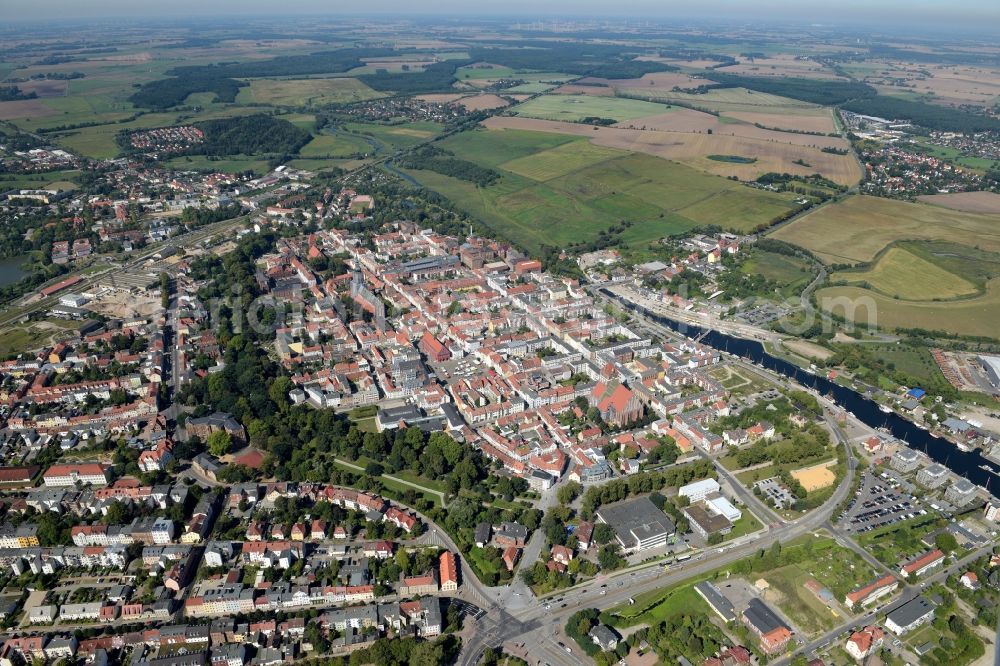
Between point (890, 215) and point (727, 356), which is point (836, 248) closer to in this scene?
point (890, 215)

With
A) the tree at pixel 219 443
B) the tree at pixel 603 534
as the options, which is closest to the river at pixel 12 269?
the tree at pixel 219 443

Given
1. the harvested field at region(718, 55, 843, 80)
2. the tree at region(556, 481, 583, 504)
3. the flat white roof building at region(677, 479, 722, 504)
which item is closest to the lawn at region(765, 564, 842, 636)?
the flat white roof building at region(677, 479, 722, 504)

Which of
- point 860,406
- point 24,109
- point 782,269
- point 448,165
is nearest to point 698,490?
point 860,406

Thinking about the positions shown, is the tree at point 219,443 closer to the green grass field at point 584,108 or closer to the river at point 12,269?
the river at point 12,269

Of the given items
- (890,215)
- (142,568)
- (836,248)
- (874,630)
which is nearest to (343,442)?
(142,568)

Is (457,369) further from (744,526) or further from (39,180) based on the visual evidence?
(39,180)

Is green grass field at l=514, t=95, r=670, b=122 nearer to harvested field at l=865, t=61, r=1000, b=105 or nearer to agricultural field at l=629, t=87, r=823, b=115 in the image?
agricultural field at l=629, t=87, r=823, b=115
